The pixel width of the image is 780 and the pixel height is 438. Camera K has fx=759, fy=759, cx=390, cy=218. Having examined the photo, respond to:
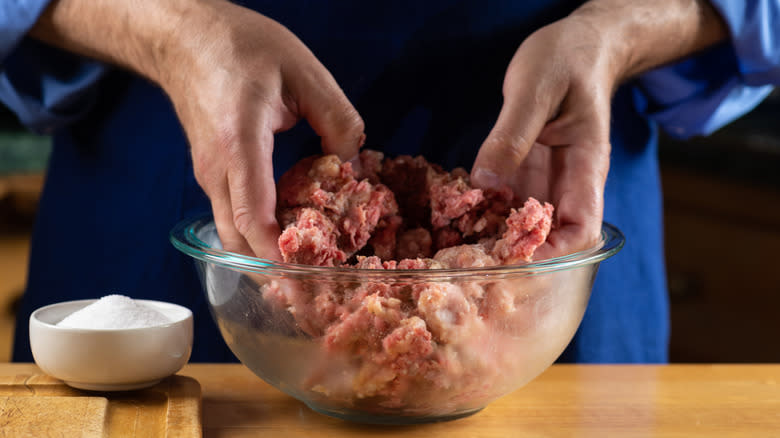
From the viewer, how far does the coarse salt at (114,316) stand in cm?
73

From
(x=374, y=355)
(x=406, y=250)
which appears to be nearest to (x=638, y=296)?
(x=406, y=250)

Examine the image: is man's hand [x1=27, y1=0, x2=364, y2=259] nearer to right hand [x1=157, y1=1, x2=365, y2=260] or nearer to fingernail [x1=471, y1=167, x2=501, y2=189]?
right hand [x1=157, y1=1, x2=365, y2=260]

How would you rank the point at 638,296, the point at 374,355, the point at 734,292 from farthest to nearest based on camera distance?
the point at 734,292, the point at 638,296, the point at 374,355

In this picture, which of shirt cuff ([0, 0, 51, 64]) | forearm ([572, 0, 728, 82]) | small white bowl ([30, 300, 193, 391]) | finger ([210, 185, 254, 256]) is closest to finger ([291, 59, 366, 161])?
finger ([210, 185, 254, 256])

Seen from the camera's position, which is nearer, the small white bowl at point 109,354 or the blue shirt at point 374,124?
the small white bowl at point 109,354

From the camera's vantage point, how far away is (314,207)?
2.49 feet

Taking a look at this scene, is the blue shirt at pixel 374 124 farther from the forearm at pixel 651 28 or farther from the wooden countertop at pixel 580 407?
the wooden countertop at pixel 580 407

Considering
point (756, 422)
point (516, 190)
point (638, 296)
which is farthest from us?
point (638, 296)

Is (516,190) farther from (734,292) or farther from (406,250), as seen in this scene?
(734,292)

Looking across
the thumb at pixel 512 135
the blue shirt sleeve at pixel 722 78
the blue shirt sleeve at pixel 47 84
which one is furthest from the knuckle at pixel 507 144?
the blue shirt sleeve at pixel 47 84

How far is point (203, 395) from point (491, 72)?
23.7 inches

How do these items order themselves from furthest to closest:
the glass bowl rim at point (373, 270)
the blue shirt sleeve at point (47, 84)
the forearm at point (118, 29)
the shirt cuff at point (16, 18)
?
the blue shirt sleeve at point (47, 84), the shirt cuff at point (16, 18), the forearm at point (118, 29), the glass bowl rim at point (373, 270)

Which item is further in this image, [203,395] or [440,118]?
[440,118]

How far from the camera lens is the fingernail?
30.9 inches
